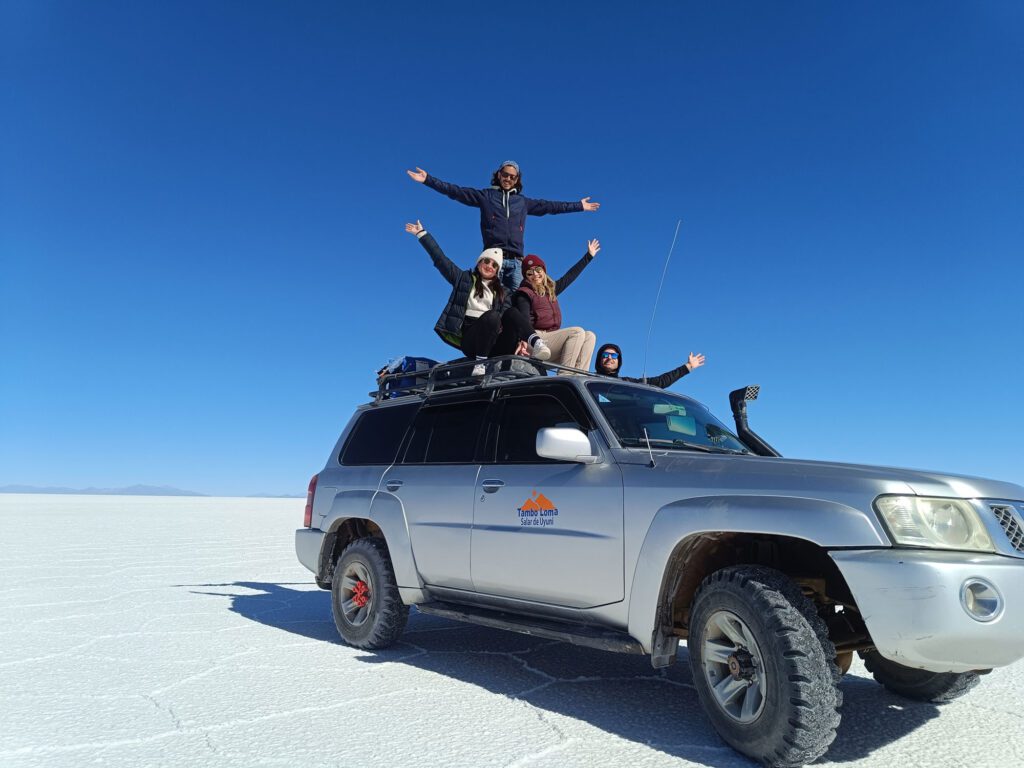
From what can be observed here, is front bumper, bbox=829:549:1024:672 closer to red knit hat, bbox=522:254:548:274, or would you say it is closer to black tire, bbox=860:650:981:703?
black tire, bbox=860:650:981:703

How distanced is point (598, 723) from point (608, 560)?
2.67 ft

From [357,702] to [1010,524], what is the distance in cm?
330

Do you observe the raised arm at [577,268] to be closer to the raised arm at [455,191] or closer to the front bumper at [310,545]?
the raised arm at [455,191]

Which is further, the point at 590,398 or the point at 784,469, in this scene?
the point at 590,398

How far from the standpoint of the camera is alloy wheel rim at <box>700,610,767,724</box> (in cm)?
302

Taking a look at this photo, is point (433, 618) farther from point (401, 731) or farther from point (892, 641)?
point (892, 641)

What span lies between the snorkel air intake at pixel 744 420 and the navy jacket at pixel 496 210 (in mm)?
2888

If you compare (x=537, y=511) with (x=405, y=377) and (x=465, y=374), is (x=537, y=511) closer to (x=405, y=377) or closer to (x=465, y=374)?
(x=465, y=374)

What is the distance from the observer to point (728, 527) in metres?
3.14

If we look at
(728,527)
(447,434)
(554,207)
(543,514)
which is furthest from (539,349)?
(728,527)

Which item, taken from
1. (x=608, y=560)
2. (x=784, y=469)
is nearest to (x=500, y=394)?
(x=608, y=560)

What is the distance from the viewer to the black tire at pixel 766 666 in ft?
9.21

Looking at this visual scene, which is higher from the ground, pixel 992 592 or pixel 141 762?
pixel 992 592

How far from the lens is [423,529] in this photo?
487cm
